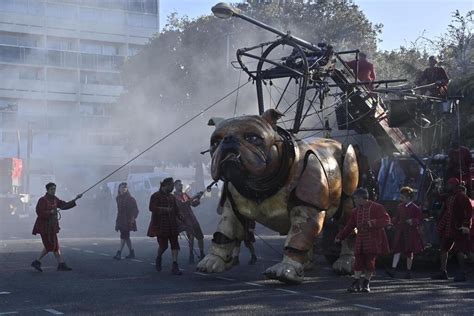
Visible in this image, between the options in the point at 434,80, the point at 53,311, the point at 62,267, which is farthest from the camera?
the point at 434,80

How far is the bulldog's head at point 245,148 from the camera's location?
510 inches

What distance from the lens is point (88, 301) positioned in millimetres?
12266

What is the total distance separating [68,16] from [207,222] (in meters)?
22.8

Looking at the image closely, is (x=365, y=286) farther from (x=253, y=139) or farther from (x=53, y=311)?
(x=53, y=311)

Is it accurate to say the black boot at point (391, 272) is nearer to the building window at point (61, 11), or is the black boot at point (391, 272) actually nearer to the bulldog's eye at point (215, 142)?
the bulldog's eye at point (215, 142)

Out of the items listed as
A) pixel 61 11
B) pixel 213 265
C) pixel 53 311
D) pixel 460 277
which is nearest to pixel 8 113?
pixel 61 11

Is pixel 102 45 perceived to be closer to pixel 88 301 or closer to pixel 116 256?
pixel 116 256

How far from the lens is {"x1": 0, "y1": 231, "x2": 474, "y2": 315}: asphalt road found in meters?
11.6

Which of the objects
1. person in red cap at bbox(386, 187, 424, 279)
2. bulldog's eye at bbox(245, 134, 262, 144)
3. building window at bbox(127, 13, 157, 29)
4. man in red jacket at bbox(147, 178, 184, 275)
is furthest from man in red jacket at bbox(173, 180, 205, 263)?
building window at bbox(127, 13, 157, 29)

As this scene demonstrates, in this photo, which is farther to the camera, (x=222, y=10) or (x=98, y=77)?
(x=98, y=77)

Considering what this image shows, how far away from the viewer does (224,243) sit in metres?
14.4

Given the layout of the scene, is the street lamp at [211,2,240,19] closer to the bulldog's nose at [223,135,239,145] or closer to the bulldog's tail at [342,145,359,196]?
the bulldog's nose at [223,135,239,145]

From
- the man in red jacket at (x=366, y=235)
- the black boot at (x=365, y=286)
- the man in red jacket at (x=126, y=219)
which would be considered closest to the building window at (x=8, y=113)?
the man in red jacket at (x=126, y=219)

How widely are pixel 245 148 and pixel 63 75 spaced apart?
53990mm
